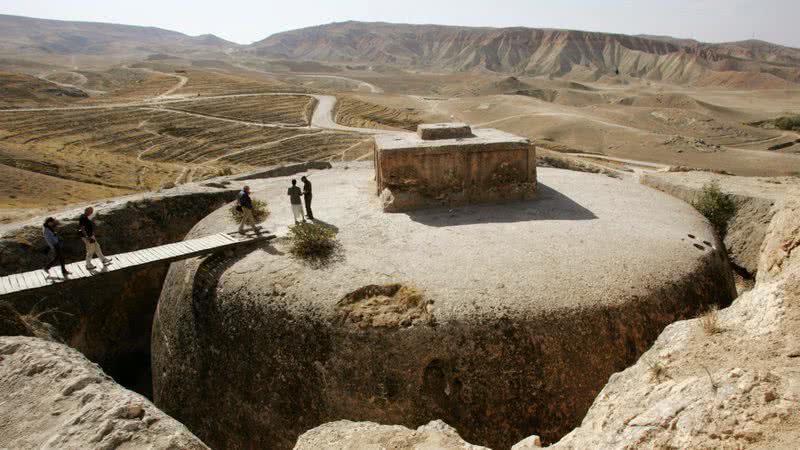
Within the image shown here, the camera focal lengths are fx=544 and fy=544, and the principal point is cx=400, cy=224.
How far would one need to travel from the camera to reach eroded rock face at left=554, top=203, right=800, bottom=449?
2998 mm

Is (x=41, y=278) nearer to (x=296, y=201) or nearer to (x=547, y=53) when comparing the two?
(x=296, y=201)

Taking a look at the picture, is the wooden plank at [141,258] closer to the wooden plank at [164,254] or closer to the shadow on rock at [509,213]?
the wooden plank at [164,254]

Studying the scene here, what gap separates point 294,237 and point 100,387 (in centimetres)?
Answer: 424

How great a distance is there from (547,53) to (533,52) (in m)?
4.59

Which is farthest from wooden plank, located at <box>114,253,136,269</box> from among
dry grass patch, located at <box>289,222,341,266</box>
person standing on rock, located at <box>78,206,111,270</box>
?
dry grass patch, located at <box>289,222,341,266</box>

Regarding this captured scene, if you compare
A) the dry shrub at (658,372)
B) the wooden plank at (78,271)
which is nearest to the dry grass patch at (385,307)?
the dry shrub at (658,372)

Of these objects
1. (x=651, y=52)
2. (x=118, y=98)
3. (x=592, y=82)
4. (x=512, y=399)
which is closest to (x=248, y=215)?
(x=512, y=399)

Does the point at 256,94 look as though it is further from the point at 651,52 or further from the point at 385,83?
the point at 651,52

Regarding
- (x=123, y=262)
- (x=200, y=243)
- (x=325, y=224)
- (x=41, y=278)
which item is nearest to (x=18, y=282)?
(x=41, y=278)

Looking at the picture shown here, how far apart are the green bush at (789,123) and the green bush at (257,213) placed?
46.2m

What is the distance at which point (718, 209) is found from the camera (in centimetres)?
1098

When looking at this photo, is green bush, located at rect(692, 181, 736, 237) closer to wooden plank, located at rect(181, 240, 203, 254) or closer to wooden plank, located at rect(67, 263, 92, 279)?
wooden plank, located at rect(181, 240, 203, 254)

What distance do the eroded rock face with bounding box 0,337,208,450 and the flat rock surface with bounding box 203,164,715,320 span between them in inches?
110

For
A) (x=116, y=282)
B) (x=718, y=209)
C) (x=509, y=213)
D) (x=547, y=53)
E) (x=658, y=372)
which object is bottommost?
(x=116, y=282)
